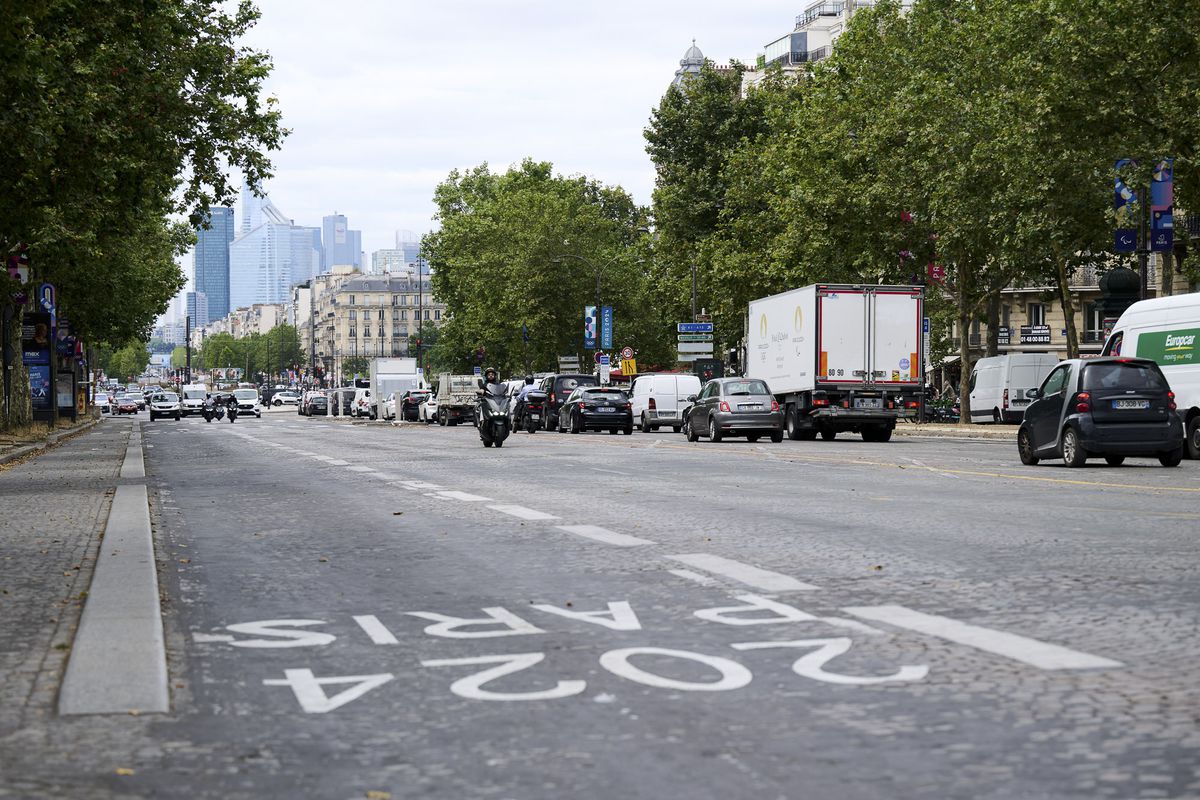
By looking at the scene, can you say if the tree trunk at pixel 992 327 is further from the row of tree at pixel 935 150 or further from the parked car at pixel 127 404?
the parked car at pixel 127 404

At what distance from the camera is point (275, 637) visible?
7617mm

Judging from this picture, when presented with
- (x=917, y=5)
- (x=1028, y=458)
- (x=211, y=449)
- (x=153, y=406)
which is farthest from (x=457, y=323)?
(x=1028, y=458)

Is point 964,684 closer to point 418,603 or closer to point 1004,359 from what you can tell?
→ point 418,603

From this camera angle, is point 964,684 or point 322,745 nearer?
point 322,745

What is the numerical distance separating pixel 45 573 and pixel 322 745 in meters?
5.51

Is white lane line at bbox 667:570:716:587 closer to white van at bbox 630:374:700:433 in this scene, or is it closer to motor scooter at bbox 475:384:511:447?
motor scooter at bbox 475:384:511:447

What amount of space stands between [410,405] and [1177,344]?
53.1 meters

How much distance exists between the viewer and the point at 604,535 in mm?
12391

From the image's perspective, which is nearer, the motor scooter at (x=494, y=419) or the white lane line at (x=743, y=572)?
the white lane line at (x=743, y=572)

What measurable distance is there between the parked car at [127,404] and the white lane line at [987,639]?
11257 cm

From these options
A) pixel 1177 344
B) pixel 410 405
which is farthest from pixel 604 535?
pixel 410 405

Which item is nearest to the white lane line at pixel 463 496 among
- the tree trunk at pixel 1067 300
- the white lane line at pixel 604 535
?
the white lane line at pixel 604 535

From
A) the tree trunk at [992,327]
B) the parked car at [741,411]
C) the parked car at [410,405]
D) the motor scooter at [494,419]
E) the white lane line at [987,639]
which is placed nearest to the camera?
the white lane line at [987,639]

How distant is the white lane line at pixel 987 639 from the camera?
650 centimetres
